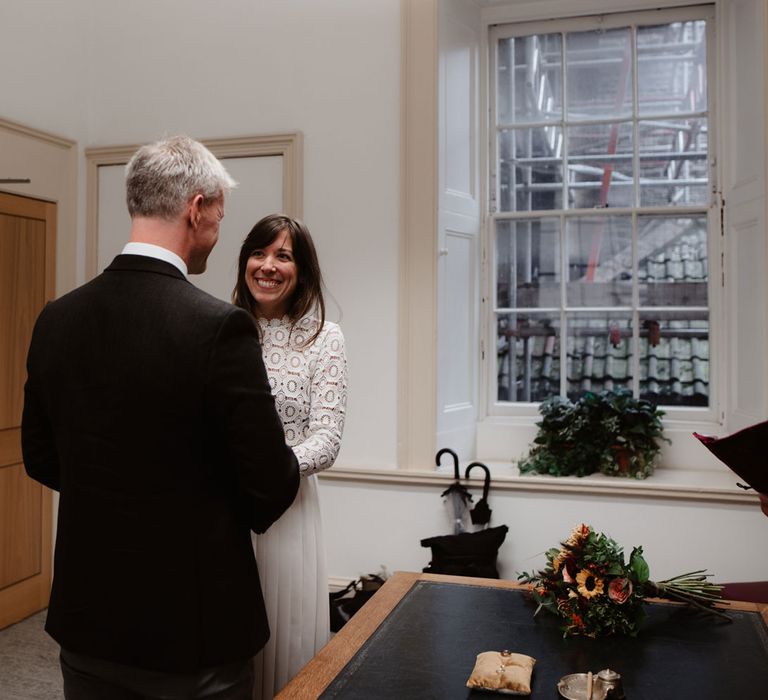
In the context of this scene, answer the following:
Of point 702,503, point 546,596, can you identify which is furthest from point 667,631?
point 702,503

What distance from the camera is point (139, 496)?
4.51ft

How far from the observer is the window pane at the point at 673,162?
12.9ft

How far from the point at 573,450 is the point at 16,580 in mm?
2734

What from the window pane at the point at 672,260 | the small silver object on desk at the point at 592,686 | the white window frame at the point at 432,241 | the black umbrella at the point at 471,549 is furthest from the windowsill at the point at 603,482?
the small silver object on desk at the point at 592,686

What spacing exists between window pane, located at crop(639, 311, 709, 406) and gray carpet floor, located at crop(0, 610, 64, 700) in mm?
2929

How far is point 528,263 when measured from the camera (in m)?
4.13

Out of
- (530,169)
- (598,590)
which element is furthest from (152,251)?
(530,169)

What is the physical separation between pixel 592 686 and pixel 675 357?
2.77m

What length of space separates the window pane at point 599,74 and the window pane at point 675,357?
1062 millimetres

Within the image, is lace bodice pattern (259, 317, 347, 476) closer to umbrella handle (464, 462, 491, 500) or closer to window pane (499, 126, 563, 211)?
umbrella handle (464, 462, 491, 500)

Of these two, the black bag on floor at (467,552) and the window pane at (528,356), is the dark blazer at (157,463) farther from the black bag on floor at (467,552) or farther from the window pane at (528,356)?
the window pane at (528,356)

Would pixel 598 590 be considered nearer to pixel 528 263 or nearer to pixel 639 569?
pixel 639 569

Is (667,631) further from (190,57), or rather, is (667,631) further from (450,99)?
(190,57)

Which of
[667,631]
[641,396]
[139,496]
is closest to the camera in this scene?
[139,496]
